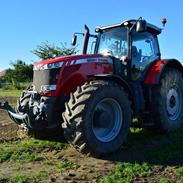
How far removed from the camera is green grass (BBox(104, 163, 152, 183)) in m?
5.13

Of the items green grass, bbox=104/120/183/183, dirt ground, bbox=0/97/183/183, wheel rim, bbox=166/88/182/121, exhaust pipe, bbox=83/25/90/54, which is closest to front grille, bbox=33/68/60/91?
dirt ground, bbox=0/97/183/183

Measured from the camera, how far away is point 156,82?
26.2ft

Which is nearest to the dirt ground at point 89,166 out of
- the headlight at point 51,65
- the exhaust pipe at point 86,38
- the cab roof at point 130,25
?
the headlight at point 51,65

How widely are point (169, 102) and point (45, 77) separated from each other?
10.4 feet

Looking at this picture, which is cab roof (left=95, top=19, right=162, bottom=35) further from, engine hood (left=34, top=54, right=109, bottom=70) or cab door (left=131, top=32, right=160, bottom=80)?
engine hood (left=34, top=54, right=109, bottom=70)

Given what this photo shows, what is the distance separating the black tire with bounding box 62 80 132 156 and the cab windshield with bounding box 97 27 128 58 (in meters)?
1.41

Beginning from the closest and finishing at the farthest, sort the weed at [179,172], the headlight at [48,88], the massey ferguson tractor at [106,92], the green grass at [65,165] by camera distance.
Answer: the weed at [179,172], the green grass at [65,165], the massey ferguson tractor at [106,92], the headlight at [48,88]

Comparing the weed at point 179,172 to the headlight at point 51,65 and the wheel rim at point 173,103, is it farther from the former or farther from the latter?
the wheel rim at point 173,103

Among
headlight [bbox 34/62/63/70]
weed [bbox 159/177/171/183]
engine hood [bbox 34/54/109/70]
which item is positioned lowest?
weed [bbox 159/177/171/183]

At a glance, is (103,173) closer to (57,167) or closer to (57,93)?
(57,167)

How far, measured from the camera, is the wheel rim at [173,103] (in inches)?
341

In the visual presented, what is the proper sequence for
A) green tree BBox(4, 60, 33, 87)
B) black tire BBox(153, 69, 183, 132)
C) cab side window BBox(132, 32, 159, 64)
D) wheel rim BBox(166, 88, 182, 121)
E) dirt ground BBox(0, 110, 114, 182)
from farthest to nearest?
green tree BBox(4, 60, 33, 87) < wheel rim BBox(166, 88, 182, 121) < cab side window BBox(132, 32, 159, 64) < black tire BBox(153, 69, 183, 132) < dirt ground BBox(0, 110, 114, 182)

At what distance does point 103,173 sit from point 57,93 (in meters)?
1.93

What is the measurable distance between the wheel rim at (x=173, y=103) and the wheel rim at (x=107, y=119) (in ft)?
6.80
